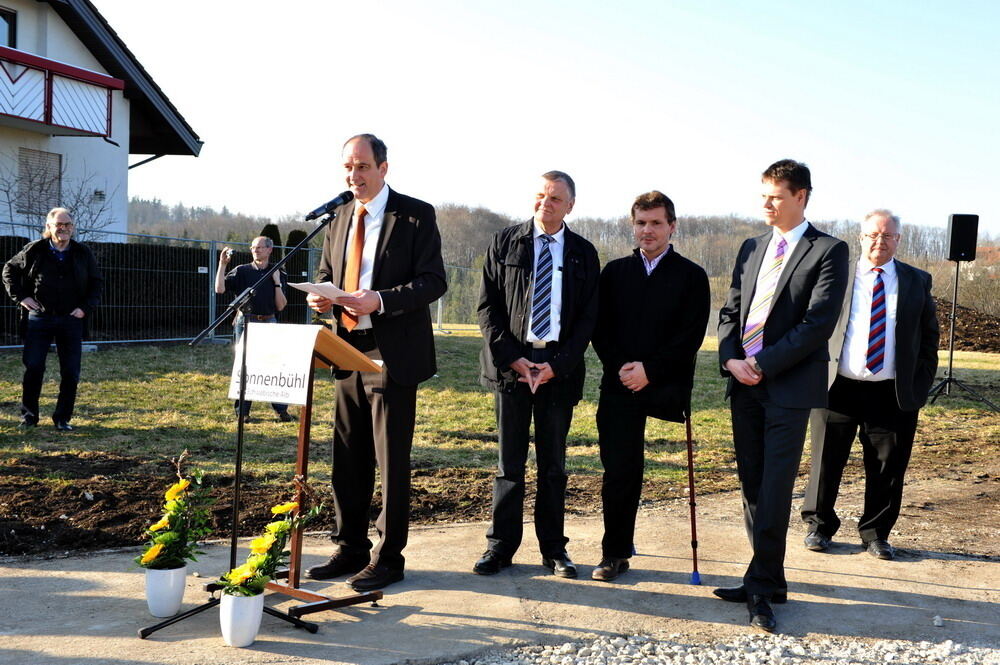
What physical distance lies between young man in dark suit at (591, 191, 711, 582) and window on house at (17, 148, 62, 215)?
17.6m

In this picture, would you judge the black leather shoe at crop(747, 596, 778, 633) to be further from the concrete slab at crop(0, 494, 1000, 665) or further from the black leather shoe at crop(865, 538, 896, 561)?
the black leather shoe at crop(865, 538, 896, 561)

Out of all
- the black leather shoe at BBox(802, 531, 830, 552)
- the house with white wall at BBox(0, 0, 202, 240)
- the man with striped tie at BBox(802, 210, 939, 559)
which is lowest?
the black leather shoe at BBox(802, 531, 830, 552)

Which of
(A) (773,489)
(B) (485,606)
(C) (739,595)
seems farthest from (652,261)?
(B) (485,606)

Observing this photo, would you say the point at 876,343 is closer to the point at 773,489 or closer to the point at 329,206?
the point at 773,489

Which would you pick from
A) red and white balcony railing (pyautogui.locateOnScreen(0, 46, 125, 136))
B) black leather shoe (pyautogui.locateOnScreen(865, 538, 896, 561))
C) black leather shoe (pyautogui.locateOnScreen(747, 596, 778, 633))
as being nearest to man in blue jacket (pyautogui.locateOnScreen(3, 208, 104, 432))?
black leather shoe (pyautogui.locateOnScreen(747, 596, 778, 633))

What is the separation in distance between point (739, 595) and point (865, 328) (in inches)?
80.8

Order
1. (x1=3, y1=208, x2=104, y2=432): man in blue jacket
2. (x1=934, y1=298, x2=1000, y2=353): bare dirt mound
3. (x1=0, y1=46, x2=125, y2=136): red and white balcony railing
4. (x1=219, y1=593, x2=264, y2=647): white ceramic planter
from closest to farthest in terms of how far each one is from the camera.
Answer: (x1=219, y1=593, x2=264, y2=647): white ceramic planter, (x1=3, y1=208, x2=104, y2=432): man in blue jacket, (x1=0, y1=46, x2=125, y2=136): red and white balcony railing, (x1=934, y1=298, x2=1000, y2=353): bare dirt mound

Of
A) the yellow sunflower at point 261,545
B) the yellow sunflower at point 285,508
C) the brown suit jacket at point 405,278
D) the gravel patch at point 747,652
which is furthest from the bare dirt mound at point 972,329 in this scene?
the yellow sunflower at point 261,545

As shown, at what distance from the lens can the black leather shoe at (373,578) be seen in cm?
483

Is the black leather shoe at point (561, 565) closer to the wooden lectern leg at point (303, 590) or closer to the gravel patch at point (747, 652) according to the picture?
the gravel patch at point (747, 652)

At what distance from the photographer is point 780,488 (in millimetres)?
4625

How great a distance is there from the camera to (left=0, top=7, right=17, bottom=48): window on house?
2048 cm

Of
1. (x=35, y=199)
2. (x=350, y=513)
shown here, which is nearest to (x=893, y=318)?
(x=350, y=513)

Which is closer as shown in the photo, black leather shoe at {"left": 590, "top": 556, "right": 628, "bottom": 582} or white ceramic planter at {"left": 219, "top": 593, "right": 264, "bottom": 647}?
white ceramic planter at {"left": 219, "top": 593, "right": 264, "bottom": 647}
